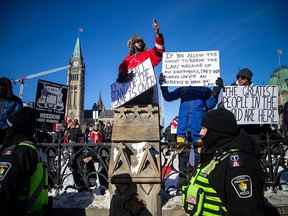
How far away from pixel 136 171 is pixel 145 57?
7.70 ft

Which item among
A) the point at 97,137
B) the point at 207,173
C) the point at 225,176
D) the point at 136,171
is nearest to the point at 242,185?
the point at 225,176

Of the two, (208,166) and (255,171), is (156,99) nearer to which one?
(208,166)

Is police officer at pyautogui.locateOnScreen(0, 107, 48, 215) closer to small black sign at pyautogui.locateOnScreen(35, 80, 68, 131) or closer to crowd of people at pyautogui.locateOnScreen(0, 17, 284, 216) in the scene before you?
crowd of people at pyautogui.locateOnScreen(0, 17, 284, 216)

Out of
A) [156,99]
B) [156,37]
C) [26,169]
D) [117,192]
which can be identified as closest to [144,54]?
[156,37]

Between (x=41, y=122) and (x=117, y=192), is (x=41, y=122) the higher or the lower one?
the higher one

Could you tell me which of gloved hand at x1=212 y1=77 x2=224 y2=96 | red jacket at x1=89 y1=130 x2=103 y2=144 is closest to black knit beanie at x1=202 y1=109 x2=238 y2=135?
gloved hand at x1=212 y1=77 x2=224 y2=96

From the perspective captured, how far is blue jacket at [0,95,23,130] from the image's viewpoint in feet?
18.6

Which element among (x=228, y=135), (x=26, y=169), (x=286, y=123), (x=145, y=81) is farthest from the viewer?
(x=286, y=123)

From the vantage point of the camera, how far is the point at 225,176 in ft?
8.05

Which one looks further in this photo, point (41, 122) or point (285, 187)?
point (41, 122)

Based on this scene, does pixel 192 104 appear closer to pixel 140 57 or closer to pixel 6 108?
pixel 140 57

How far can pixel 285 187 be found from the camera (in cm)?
607

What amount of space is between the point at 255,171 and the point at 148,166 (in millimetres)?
2465

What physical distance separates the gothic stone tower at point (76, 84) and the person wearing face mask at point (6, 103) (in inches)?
6080
